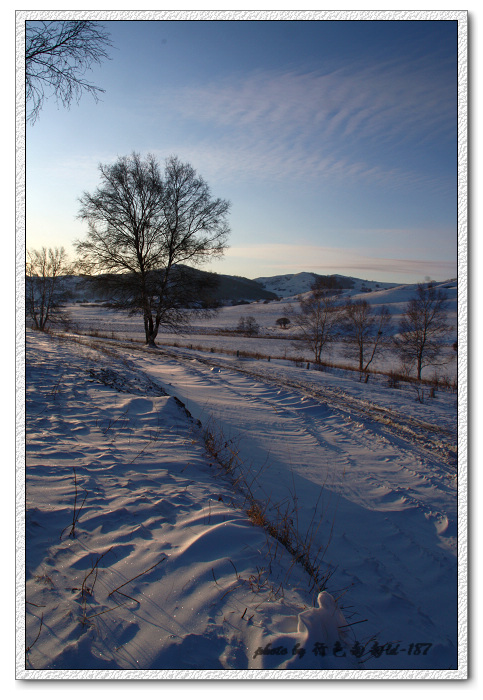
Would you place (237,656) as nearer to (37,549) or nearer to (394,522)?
(37,549)

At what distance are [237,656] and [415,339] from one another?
25.9 meters

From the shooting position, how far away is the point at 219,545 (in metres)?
2.53

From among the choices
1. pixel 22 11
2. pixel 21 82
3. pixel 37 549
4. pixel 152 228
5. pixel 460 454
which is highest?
pixel 152 228

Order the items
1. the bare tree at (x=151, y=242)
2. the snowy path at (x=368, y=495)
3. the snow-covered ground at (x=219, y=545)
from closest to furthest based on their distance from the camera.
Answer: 1. the snow-covered ground at (x=219, y=545)
2. the snowy path at (x=368, y=495)
3. the bare tree at (x=151, y=242)

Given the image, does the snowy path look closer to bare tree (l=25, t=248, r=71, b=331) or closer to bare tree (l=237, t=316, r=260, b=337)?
bare tree (l=25, t=248, r=71, b=331)

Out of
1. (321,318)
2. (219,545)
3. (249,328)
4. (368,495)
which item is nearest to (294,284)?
(249,328)

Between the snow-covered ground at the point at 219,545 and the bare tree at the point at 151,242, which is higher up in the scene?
the bare tree at the point at 151,242

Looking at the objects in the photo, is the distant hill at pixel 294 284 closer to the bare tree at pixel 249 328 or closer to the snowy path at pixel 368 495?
the bare tree at pixel 249 328

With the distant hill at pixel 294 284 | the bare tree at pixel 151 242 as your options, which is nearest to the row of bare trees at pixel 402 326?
the bare tree at pixel 151 242

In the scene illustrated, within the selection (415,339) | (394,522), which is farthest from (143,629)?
(415,339)

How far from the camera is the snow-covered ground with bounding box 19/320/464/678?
175cm

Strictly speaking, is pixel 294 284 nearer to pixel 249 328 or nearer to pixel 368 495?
pixel 249 328

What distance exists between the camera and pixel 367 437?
719cm

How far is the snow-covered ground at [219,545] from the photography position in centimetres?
175
